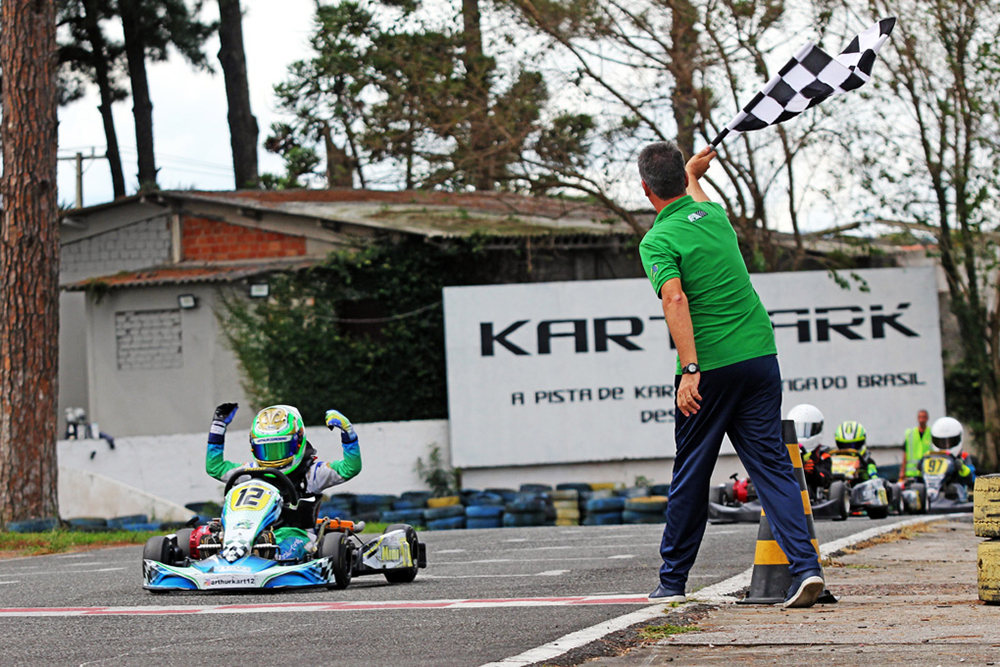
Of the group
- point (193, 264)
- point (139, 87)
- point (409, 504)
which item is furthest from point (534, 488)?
point (139, 87)

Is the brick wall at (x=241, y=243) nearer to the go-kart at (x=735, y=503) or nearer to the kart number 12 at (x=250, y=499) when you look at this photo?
the go-kart at (x=735, y=503)

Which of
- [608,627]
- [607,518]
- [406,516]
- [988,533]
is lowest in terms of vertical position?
[607,518]

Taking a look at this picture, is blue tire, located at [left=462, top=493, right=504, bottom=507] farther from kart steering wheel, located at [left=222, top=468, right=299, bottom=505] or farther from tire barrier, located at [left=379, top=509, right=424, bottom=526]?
kart steering wheel, located at [left=222, top=468, right=299, bottom=505]

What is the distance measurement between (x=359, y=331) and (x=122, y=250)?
4519 mm

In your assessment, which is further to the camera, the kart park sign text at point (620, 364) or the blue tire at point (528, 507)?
the kart park sign text at point (620, 364)

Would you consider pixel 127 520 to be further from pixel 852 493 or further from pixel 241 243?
pixel 852 493

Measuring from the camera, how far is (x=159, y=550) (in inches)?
306

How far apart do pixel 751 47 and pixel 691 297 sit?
57.6 feet

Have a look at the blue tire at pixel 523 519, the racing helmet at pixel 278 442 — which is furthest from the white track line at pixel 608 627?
the blue tire at pixel 523 519

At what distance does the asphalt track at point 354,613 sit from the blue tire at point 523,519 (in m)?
7.78

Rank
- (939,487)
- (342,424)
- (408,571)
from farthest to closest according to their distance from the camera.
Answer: (939,487) → (342,424) → (408,571)

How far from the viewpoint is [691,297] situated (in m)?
5.56

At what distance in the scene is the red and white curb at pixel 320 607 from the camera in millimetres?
6027

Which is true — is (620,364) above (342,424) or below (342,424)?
above
